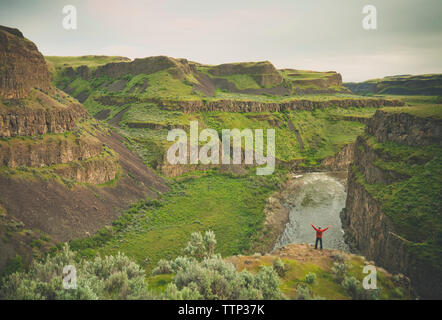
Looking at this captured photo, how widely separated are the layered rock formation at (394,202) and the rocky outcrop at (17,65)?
47920 millimetres

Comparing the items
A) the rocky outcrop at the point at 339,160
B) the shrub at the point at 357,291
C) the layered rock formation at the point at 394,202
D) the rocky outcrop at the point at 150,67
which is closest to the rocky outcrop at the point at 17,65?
the shrub at the point at 357,291

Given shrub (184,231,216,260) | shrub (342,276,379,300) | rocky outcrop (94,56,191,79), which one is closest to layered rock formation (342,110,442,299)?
shrub (342,276,379,300)

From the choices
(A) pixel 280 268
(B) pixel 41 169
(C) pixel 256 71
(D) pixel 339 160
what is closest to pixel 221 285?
(A) pixel 280 268

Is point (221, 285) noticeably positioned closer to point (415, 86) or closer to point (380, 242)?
point (380, 242)

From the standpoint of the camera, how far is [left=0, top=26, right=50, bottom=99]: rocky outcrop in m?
31.0

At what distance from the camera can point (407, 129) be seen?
118 ft

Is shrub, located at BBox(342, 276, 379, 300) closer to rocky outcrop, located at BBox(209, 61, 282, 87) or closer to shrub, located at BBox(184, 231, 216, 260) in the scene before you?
shrub, located at BBox(184, 231, 216, 260)

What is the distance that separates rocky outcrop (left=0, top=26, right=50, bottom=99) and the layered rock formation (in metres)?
47.9

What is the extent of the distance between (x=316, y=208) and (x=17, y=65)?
53653 millimetres

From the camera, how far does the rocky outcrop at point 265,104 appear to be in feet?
245

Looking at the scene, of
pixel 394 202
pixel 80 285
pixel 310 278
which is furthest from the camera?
pixel 394 202

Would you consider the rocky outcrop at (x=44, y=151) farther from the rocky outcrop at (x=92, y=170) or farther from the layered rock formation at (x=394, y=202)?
the layered rock formation at (x=394, y=202)

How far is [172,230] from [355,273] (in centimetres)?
2360

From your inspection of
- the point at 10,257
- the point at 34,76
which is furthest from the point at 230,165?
the point at 10,257
